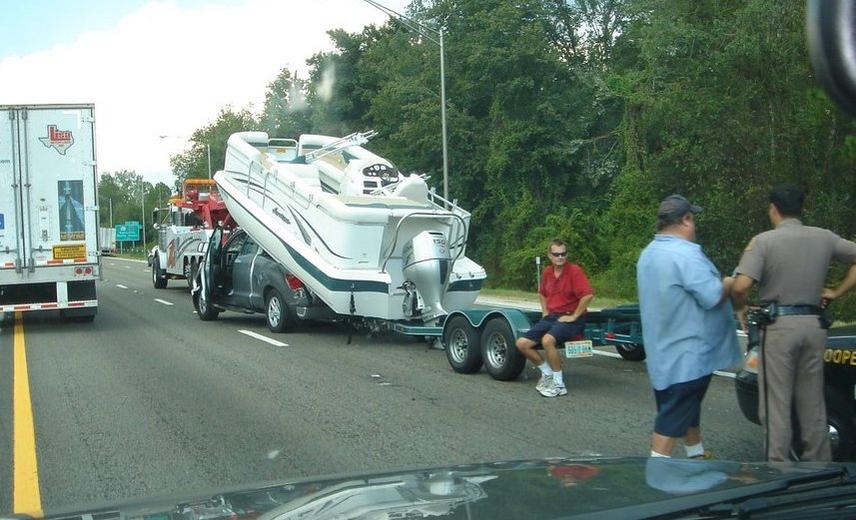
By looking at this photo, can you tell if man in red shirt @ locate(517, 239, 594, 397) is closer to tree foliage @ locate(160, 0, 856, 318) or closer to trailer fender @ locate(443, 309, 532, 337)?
trailer fender @ locate(443, 309, 532, 337)

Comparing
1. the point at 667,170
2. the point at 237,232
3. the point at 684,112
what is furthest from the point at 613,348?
the point at 667,170

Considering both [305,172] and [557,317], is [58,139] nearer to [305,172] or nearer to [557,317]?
[305,172]

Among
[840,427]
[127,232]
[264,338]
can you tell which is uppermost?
[127,232]

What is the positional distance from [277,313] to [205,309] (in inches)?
117

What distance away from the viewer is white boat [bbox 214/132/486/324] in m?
13.2

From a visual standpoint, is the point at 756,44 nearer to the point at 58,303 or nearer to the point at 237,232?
the point at 237,232

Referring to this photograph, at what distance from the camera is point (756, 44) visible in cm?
2031

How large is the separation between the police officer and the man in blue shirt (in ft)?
0.69

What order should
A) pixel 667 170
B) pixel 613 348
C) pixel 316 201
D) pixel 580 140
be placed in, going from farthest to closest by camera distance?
pixel 580 140 < pixel 667 170 < pixel 316 201 < pixel 613 348

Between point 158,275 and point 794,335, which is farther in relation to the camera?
point 158,275

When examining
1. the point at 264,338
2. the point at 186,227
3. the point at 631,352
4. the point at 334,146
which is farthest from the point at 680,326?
the point at 186,227

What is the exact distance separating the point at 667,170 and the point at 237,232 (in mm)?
13229

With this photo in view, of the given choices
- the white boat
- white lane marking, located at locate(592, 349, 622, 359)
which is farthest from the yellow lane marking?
white lane marking, located at locate(592, 349, 622, 359)

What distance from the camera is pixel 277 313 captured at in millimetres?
15586
